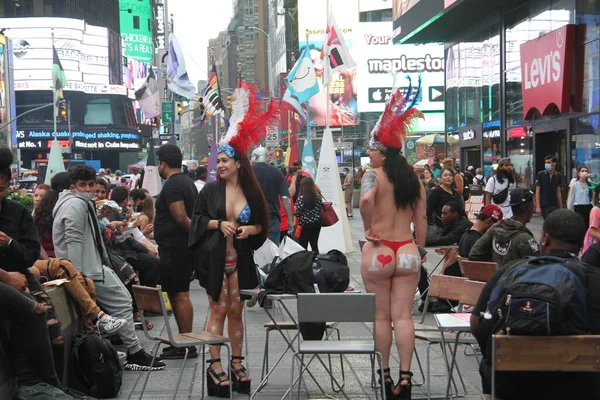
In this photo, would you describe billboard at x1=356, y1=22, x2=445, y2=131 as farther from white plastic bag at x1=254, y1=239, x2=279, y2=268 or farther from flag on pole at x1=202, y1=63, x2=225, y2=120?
white plastic bag at x1=254, y1=239, x2=279, y2=268

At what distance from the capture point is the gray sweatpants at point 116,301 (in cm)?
779

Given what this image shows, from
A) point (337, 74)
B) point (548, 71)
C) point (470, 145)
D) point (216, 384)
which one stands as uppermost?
point (337, 74)

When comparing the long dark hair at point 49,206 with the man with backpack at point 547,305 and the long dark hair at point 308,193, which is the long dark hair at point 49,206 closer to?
the long dark hair at point 308,193

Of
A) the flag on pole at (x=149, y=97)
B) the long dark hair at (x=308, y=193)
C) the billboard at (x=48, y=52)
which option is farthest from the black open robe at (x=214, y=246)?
the billboard at (x=48, y=52)

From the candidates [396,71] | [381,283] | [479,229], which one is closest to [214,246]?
[381,283]

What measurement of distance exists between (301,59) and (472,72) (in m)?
15.9

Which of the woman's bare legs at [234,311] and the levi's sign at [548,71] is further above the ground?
the levi's sign at [548,71]

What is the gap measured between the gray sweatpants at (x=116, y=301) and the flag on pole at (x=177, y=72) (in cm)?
1882

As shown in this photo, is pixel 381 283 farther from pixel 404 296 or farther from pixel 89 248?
pixel 89 248

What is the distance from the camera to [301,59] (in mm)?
20859

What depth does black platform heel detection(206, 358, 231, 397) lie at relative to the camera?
6719mm

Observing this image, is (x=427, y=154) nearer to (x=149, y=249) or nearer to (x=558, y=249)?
(x=149, y=249)

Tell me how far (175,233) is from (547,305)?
455cm

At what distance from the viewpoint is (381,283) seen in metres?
6.41
